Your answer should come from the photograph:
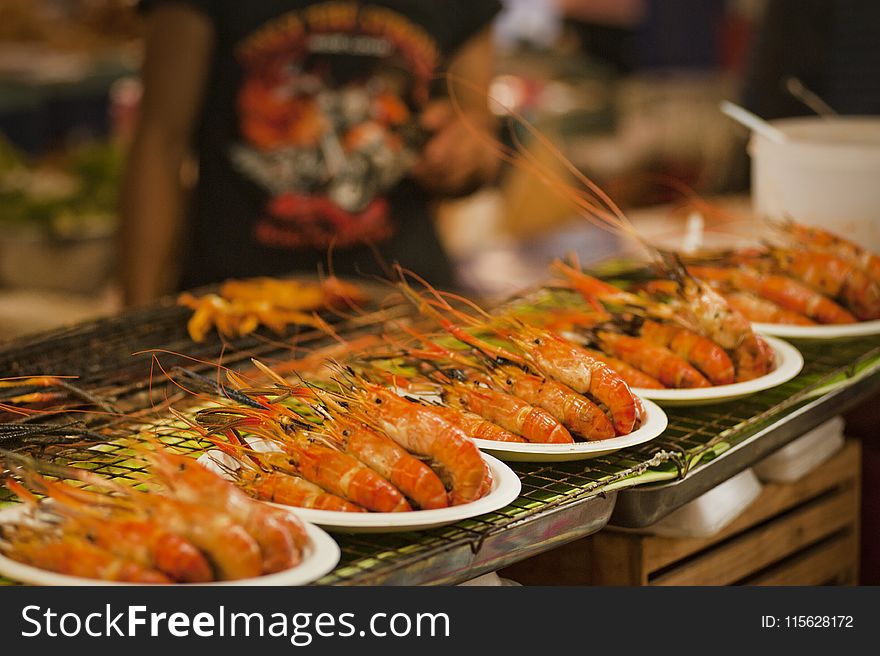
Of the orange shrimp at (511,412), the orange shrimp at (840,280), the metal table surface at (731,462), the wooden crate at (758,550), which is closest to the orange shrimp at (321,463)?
the orange shrimp at (511,412)

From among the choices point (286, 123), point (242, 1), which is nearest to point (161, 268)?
point (286, 123)

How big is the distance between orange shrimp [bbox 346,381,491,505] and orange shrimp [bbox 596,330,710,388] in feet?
2.14

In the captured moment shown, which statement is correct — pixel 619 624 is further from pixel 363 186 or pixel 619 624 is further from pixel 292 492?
pixel 363 186

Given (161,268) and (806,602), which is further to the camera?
(161,268)

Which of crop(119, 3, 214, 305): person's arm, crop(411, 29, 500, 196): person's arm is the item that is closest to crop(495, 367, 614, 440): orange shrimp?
crop(411, 29, 500, 196): person's arm

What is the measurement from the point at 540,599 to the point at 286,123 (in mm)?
2629

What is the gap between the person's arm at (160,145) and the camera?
12.3ft

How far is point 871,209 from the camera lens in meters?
3.09

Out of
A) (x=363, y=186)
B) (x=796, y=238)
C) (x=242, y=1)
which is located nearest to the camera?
(x=796, y=238)

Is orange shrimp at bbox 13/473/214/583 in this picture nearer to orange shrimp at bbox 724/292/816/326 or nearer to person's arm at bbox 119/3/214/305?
orange shrimp at bbox 724/292/816/326

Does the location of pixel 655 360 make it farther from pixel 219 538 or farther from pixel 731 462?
pixel 219 538

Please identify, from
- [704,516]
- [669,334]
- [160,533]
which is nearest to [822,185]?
[669,334]

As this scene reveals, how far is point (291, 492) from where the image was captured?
164 cm

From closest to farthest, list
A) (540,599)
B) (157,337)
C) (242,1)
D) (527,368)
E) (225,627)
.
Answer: (225,627), (540,599), (527,368), (157,337), (242,1)
